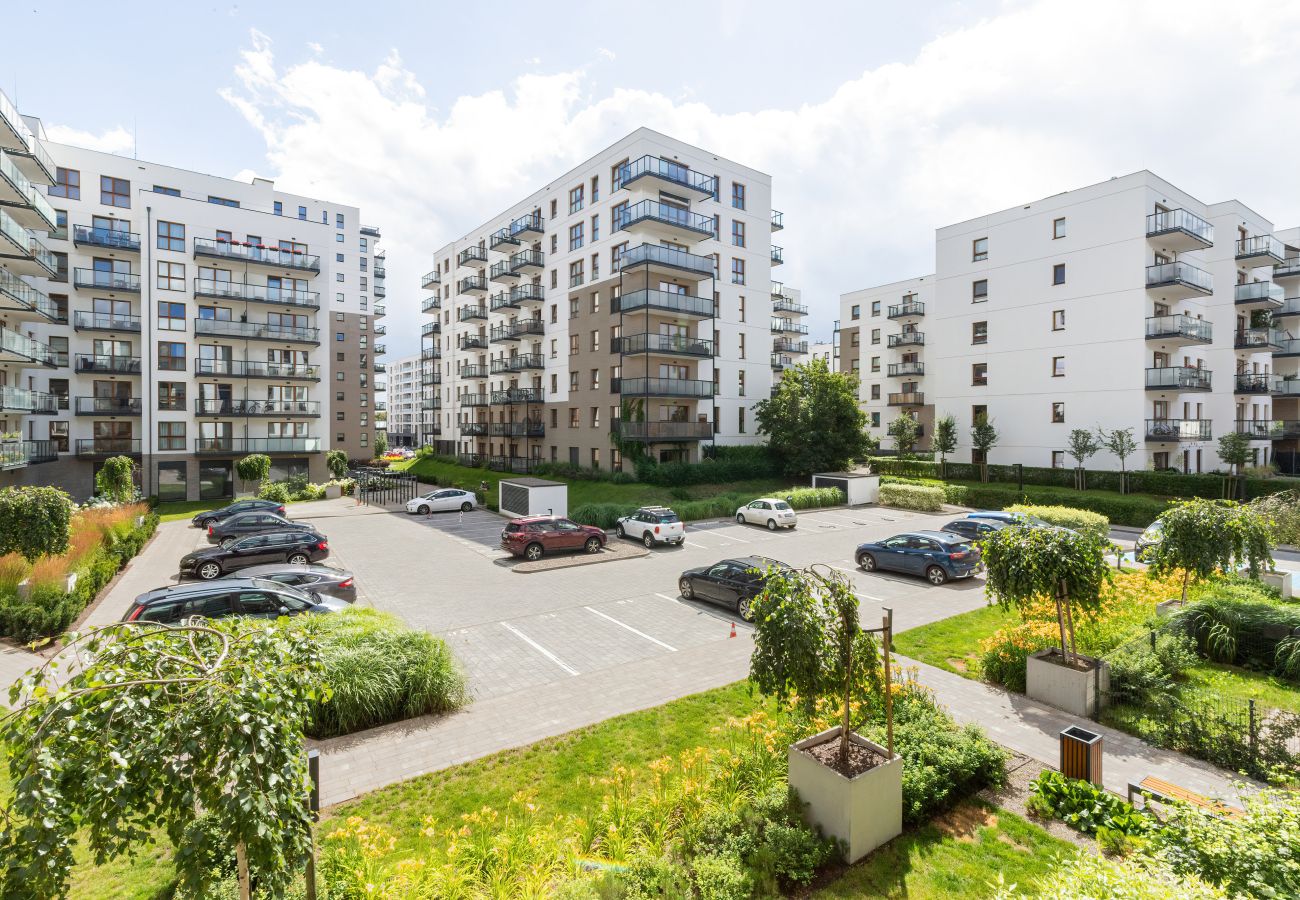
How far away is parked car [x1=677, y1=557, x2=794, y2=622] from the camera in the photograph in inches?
591

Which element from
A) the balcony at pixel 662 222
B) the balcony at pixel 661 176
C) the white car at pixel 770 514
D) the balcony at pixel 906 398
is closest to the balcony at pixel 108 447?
the balcony at pixel 662 222

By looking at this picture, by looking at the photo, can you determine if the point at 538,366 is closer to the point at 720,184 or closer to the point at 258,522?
the point at 720,184

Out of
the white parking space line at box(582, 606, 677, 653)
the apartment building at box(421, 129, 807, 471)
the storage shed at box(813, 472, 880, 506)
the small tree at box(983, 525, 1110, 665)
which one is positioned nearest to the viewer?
the small tree at box(983, 525, 1110, 665)

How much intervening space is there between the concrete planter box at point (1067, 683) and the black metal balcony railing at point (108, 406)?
4630 cm

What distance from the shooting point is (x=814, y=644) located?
6730 millimetres

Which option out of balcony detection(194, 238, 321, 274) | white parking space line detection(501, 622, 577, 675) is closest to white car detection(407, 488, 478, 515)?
balcony detection(194, 238, 321, 274)

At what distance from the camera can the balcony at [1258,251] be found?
1609 inches

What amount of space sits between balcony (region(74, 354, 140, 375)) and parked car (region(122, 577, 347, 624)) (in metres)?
32.6

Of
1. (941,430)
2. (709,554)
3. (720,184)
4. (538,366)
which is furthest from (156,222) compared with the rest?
(941,430)

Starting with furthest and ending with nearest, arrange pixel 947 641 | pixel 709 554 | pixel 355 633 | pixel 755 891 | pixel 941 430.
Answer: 1. pixel 941 430
2. pixel 709 554
3. pixel 947 641
4. pixel 355 633
5. pixel 755 891

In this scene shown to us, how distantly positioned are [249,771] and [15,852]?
3.53 feet

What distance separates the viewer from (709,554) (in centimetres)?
2305

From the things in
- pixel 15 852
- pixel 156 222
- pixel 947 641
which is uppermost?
pixel 156 222

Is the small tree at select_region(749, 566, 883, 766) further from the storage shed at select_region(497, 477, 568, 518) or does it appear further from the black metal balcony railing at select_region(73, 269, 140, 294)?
the black metal balcony railing at select_region(73, 269, 140, 294)
